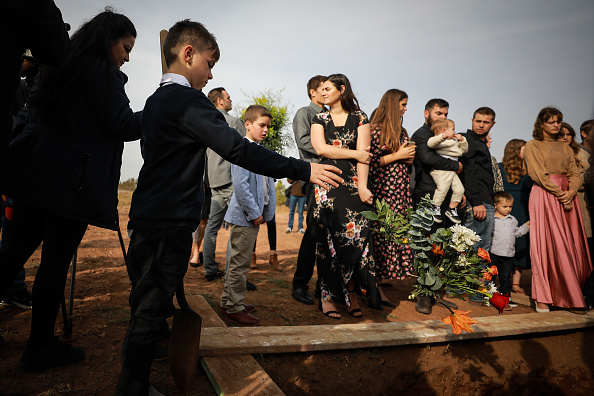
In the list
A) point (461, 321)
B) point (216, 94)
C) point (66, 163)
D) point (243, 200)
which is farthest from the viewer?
point (216, 94)

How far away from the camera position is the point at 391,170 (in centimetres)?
390

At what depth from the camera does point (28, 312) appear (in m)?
2.77

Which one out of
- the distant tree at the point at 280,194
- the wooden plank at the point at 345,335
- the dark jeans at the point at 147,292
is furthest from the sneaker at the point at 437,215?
the distant tree at the point at 280,194

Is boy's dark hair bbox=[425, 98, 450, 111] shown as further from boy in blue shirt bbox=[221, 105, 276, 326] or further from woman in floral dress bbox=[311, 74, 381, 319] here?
boy in blue shirt bbox=[221, 105, 276, 326]

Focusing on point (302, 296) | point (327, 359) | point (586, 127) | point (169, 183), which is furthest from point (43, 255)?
point (586, 127)

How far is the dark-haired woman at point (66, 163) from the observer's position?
185 centimetres

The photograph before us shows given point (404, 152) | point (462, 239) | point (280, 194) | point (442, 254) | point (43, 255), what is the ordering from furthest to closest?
point (280, 194) → point (404, 152) → point (442, 254) → point (462, 239) → point (43, 255)

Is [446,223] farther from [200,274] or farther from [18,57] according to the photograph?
[18,57]

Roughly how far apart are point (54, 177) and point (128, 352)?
969 millimetres

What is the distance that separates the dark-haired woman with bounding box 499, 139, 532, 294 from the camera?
516 cm

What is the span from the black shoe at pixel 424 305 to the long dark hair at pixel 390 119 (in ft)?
5.19

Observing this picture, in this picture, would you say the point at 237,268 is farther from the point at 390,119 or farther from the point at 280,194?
the point at 280,194

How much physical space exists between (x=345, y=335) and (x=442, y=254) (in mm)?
980

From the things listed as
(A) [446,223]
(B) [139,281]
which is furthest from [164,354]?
(A) [446,223]
